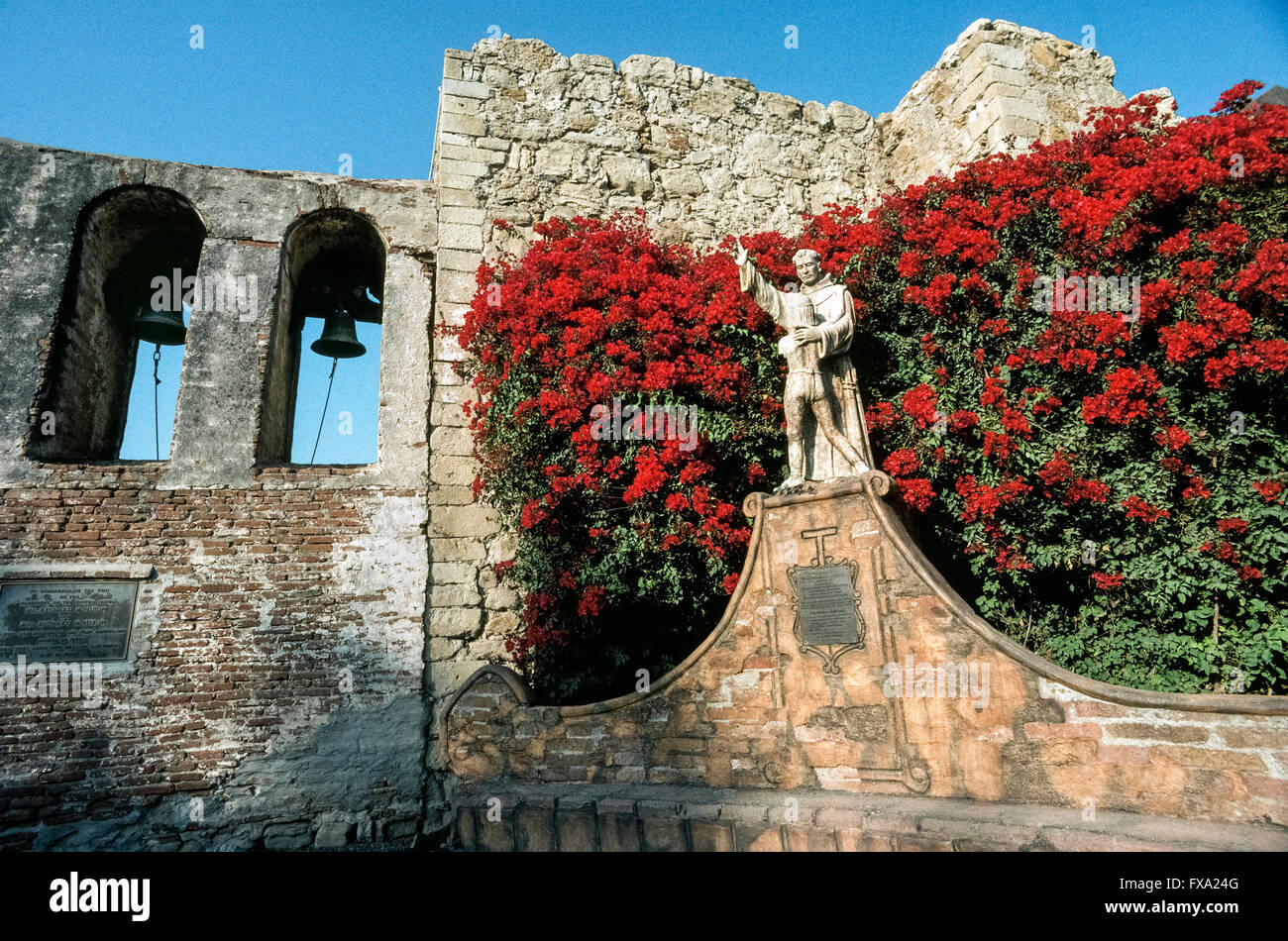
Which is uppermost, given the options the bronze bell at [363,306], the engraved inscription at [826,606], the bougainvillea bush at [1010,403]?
the bronze bell at [363,306]

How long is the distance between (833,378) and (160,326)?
20.4 ft

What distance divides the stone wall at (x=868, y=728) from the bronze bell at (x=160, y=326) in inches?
178

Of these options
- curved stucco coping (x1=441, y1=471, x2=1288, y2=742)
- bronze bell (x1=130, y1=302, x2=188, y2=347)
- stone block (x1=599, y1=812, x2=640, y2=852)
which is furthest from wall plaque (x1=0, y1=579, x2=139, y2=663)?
stone block (x1=599, y1=812, x2=640, y2=852)

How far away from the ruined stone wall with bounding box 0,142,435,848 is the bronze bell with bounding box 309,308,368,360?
1.49 ft

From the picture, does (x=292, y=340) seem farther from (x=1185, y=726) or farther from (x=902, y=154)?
(x=1185, y=726)

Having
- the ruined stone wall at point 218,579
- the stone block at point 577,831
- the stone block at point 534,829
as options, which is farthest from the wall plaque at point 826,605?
the ruined stone wall at point 218,579

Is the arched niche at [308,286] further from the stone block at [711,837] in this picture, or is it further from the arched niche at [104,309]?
the stone block at [711,837]

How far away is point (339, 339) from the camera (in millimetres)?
7062

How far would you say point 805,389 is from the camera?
5.07 m

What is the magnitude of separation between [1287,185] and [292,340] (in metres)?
8.33

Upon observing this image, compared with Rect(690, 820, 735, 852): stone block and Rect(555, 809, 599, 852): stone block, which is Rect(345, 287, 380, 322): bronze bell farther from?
Rect(690, 820, 735, 852): stone block

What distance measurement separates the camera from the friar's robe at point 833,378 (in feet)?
16.7

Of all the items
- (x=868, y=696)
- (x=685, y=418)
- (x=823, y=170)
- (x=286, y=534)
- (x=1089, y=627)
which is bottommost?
(x=868, y=696)

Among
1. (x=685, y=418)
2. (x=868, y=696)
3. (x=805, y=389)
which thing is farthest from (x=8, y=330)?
(x=868, y=696)
